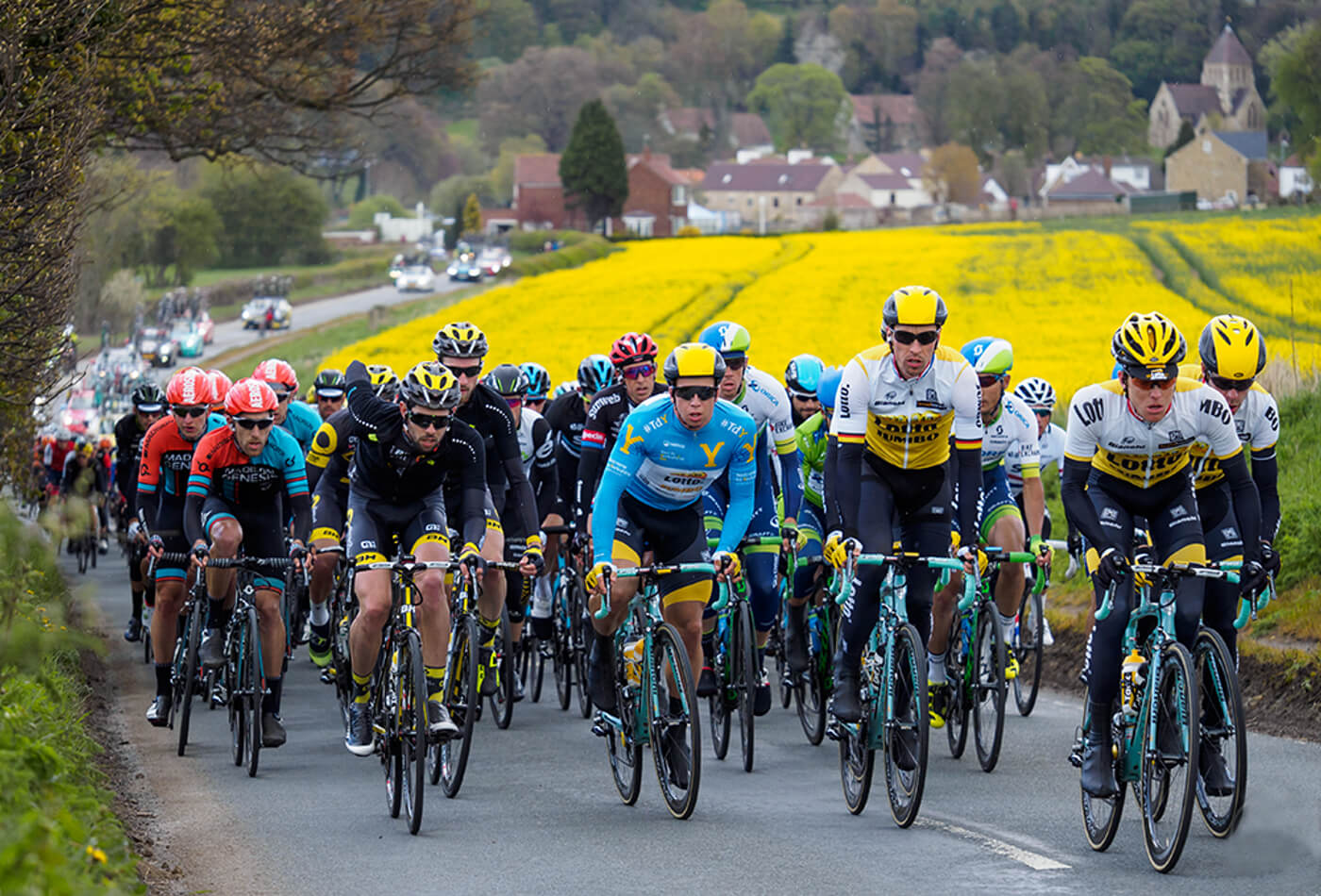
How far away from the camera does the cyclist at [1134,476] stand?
8.61m

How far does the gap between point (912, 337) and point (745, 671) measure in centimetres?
223

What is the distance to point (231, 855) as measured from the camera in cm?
891

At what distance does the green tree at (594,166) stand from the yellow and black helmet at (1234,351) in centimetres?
11826

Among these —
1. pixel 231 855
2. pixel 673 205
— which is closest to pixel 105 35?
pixel 231 855

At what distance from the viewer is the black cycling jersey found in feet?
34.1

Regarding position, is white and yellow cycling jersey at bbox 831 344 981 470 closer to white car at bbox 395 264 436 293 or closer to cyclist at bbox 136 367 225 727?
cyclist at bbox 136 367 225 727

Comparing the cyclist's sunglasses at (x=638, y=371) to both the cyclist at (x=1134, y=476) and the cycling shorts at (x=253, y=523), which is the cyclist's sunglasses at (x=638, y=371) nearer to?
the cycling shorts at (x=253, y=523)

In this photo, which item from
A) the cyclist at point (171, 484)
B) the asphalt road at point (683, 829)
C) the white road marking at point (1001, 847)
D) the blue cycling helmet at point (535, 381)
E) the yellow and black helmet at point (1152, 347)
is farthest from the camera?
the blue cycling helmet at point (535, 381)

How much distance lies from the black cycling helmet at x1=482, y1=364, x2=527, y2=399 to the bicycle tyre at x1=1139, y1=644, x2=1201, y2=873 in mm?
6960

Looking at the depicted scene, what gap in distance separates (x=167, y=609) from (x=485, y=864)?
484 centimetres

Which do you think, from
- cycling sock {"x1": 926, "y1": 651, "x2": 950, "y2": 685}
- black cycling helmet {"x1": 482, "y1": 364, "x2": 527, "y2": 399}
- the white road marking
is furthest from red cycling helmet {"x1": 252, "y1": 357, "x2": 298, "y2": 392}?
the white road marking

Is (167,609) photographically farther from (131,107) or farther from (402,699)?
(131,107)

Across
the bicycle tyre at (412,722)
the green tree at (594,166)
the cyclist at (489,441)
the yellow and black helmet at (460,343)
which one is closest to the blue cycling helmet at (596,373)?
the cyclist at (489,441)

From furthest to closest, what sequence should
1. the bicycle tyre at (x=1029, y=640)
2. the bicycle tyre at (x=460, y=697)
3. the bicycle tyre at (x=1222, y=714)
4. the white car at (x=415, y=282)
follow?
the white car at (x=415, y=282) < the bicycle tyre at (x=1029, y=640) < the bicycle tyre at (x=460, y=697) < the bicycle tyre at (x=1222, y=714)
